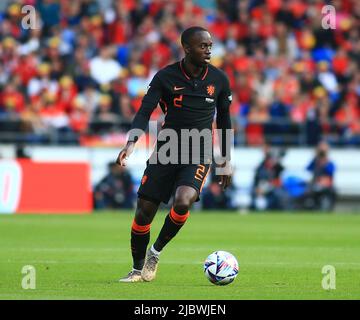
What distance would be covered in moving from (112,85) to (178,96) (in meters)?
15.1

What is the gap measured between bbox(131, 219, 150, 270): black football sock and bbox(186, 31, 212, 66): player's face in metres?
1.82

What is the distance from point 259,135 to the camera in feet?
87.8

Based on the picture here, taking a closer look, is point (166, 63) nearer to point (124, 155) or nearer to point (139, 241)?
point (139, 241)

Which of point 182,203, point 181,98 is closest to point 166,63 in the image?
point 181,98

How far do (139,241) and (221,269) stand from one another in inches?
40.4

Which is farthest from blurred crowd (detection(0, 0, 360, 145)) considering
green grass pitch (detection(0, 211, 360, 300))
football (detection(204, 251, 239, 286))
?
football (detection(204, 251, 239, 286))

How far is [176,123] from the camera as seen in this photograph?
445 inches

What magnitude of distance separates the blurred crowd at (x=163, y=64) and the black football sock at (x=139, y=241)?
46.6 ft

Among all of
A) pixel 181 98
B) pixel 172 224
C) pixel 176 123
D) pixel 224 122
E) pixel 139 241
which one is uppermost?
pixel 181 98

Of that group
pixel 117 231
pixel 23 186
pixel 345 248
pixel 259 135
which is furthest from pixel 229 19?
pixel 345 248

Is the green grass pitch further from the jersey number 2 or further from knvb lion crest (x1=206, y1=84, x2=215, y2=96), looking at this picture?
knvb lion crest (x1=206, y1=84, x2=215, y2=96)

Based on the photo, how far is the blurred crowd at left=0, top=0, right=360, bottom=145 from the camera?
1017 inches

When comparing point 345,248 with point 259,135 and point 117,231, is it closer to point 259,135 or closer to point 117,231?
point 117,231

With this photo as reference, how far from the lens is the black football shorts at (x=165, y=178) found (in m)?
11.2
